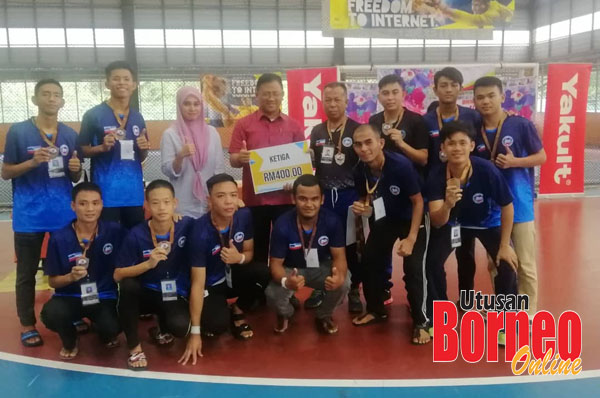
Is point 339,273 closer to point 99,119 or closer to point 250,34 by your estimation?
point 99,119

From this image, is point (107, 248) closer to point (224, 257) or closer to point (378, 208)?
point (224, 257)

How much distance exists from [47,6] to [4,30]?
233cm

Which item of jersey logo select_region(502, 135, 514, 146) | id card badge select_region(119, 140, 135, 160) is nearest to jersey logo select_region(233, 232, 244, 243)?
id card badge select_region(119, 140, 135, 160)

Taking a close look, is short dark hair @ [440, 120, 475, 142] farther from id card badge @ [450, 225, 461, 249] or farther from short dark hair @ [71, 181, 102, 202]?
short dark hair @ [71, 181, 102, 202]

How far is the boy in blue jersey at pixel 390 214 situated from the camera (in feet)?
11.5

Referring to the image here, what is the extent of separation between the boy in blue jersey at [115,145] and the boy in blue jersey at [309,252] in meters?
1.14

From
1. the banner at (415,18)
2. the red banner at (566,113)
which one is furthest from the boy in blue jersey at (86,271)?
the red banner at (566,113)

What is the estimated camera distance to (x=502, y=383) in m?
2.98

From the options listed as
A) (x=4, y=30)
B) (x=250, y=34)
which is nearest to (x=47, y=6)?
(x=4, y=30)

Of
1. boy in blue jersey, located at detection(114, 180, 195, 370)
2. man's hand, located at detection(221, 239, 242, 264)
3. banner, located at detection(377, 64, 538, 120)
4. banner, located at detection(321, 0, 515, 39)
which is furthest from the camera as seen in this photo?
banner, located at detection(377, 64, 538, 120)

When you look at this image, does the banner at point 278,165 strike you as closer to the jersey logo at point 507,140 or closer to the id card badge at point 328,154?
the id card badge at point 328,154

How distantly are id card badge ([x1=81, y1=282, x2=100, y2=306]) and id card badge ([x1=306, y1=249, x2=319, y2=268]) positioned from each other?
4.88 ft

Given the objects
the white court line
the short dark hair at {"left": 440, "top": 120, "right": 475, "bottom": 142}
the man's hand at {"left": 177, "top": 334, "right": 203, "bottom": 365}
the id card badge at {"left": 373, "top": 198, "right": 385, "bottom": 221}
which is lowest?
the white court line

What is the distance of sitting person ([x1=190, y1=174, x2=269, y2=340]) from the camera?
342cm
